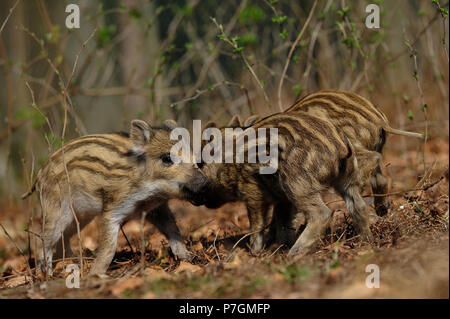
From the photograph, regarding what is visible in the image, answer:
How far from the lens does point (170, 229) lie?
18.5 feet

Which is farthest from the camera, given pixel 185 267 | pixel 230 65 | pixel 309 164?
pixel 230 65

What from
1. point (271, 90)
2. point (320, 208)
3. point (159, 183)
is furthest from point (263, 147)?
point (271, 90)

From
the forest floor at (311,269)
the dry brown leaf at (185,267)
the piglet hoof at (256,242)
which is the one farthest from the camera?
the piglet hoof at (256,242)

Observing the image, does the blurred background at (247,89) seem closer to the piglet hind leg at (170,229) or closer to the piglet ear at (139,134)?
the piglet hind leg at (170,229)

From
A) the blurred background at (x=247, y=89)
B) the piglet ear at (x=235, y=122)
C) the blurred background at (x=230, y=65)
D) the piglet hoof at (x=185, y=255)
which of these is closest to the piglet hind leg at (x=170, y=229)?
the piglet hoof at (x=185, y=255)

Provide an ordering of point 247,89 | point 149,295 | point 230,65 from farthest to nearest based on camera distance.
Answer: point 230,65 → point 247,89 → point 149,295

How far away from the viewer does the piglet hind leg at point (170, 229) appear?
5.45 metres

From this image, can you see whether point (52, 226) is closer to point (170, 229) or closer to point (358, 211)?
point (170, 229)

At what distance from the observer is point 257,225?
5.36 meters

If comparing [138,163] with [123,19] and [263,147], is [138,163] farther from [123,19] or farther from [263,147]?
[123,19]

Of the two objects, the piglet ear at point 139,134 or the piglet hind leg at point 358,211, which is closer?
the piglet hind leg at point 358,211

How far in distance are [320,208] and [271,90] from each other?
4.88 m

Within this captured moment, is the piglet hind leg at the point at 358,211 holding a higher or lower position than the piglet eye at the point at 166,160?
lower

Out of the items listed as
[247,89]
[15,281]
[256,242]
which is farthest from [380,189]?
[15,281]
